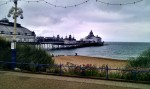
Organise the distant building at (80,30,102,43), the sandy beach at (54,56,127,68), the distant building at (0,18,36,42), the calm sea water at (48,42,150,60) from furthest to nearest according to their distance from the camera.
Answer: the distant building at (80,30,102,43), the distant building at (0,18,36,42), the calm sea water at (48,42,150,60), the sandy beach at (54,56,127,68)

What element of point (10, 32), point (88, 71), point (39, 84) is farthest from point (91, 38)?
point (39, 84)

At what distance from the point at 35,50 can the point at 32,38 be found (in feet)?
235

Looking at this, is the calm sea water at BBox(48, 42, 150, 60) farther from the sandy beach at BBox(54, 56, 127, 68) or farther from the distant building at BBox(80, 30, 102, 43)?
the distant building at BBox(80, 30, 102, 43)

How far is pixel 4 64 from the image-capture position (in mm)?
14930

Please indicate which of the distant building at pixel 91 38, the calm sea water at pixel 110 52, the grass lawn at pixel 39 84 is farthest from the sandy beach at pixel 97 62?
the distant building at pixel 91 38

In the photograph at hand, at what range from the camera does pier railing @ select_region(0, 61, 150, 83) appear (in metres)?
11.4

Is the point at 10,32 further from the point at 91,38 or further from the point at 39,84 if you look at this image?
the point at 91,38

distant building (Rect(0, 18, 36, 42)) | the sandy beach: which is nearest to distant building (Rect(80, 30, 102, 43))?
distant building (Rect(0, 18, 36, 42))

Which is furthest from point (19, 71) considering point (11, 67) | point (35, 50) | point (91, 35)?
point (91, 35)

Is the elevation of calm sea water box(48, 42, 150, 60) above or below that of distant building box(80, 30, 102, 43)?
below

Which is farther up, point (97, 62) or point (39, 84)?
point (39, 84)

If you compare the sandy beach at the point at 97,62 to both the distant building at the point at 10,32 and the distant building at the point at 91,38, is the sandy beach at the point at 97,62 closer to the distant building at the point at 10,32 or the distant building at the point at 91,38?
the distant building at the point at 10,32

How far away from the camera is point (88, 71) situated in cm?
1257

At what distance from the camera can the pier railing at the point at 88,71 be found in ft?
37.3
